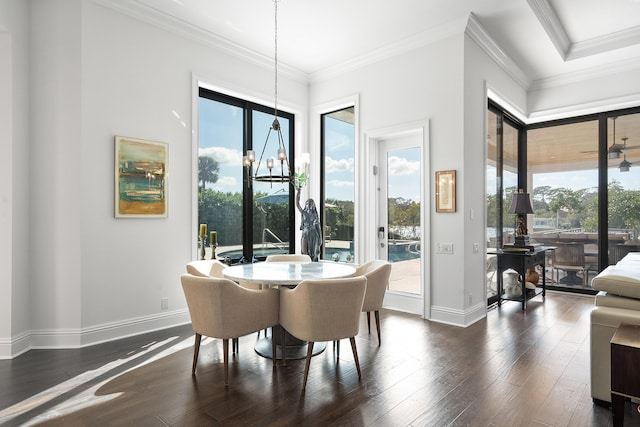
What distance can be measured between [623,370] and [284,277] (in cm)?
220

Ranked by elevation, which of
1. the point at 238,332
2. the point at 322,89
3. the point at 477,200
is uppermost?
the point at 322,89

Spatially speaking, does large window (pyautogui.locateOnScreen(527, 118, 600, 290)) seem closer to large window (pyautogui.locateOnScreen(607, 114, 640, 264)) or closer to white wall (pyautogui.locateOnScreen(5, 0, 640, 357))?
large window (pyautogui.locateOnScreen(607, 114, 640, 264))

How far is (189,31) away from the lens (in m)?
4.21

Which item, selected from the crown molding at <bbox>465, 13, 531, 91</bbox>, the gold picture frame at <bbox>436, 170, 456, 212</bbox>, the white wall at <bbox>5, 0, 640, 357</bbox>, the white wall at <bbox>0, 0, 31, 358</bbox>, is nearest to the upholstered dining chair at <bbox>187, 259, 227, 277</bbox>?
the white wall at <bbox>5, 0, 640, 357</bbox>

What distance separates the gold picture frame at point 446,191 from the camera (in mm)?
4207

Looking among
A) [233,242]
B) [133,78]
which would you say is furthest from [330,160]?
[133,78]

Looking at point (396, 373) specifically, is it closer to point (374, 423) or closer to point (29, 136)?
point (374, 423)

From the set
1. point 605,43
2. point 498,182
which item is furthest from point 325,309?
point 605,43

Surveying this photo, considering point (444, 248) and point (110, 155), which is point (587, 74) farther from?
point (110, 155)

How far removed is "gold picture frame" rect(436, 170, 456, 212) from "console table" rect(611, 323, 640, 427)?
7.68ft

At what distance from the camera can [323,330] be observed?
268cm

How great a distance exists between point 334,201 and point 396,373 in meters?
3.12

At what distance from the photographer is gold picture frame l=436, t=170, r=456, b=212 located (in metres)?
4.21

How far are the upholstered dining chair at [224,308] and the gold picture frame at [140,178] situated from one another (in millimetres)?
1426
